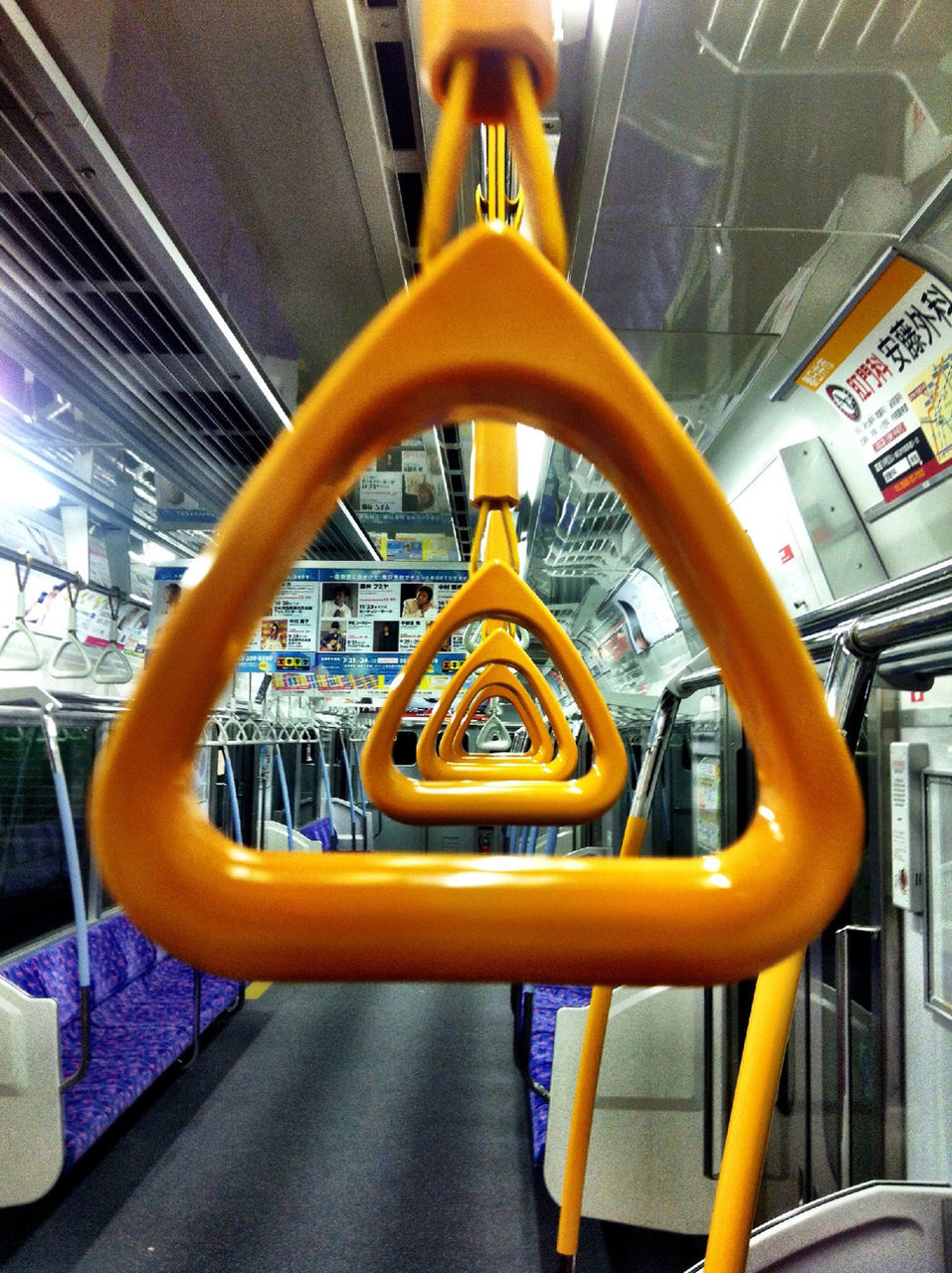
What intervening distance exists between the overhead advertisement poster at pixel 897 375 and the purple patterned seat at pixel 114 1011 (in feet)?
8.54

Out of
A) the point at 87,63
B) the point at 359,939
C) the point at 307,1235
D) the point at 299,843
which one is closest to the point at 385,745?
the point at 359,939

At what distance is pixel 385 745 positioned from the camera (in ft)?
2.46

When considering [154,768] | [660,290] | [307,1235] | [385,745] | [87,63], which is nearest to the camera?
[154,768]

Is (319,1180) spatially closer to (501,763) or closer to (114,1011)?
(114,1011)

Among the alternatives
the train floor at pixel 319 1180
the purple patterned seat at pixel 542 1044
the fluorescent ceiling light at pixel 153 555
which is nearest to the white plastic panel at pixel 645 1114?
the purple patterned seat at pixel 542 1044

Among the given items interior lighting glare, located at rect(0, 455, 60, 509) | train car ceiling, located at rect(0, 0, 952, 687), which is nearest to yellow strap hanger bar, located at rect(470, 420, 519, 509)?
train car ceiling, located at rect(0, 0, 952, 687)

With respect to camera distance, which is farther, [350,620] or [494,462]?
[350,620]

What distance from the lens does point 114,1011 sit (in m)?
3.56

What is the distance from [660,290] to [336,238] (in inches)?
39.4

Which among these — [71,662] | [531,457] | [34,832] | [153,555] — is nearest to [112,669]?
[71,662]

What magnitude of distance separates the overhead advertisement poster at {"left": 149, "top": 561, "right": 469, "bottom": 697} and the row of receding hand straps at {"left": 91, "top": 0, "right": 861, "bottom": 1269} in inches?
196

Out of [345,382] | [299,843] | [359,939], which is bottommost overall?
[299,843]

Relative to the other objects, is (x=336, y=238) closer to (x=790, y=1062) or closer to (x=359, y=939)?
(x=359, y=939)

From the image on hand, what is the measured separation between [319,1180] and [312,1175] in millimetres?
48
